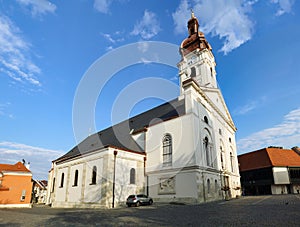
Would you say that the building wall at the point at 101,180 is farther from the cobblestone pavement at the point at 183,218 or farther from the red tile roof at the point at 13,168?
the red tile roof at the point at 13,168

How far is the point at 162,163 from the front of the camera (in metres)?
22.5

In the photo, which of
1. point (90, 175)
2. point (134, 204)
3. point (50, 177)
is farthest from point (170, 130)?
point (50, 177)

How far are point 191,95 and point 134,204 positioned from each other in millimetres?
12655

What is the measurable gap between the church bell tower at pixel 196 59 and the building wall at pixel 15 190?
2778 centimetres

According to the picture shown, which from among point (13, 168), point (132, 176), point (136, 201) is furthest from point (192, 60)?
point (13, 168)

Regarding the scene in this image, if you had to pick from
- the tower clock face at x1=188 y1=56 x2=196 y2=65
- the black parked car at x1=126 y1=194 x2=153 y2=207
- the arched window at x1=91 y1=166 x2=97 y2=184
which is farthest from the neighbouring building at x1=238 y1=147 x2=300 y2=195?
the arched window at x1=91 y1=166 x2=97 y2=184

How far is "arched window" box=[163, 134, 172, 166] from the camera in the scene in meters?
22.3

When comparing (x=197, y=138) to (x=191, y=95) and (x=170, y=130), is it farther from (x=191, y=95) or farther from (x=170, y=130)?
(x=191, y=95)

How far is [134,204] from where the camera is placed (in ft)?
61.6

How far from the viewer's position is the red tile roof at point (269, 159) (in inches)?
1833

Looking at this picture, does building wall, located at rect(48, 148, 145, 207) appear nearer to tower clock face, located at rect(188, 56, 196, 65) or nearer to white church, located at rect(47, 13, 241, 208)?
white church, located at rect(47, 13, 241, 208)

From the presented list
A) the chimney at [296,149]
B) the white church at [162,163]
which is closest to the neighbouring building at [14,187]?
the white church at [162,163]

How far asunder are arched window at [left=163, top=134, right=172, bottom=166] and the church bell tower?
41.7 feet

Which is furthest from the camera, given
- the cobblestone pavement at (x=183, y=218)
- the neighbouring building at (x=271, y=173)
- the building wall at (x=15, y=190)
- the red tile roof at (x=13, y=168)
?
the neighbouring building at (x=271, y=173)
